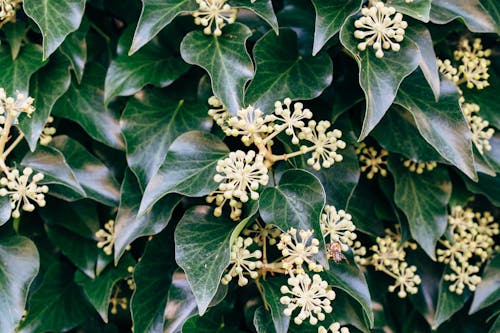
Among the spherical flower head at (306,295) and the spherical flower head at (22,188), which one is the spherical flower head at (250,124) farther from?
the spherical flower head at (22,188)

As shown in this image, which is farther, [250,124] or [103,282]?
[103,282]

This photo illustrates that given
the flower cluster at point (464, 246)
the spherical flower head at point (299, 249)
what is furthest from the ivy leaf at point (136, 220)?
the flower cluster at point (464, 246)

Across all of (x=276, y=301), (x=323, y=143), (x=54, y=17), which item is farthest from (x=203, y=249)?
(x=54, y=17)

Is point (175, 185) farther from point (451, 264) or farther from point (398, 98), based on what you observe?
point (451, 264)

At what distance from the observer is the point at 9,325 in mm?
1367

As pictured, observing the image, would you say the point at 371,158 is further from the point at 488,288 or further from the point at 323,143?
the point at 488,288

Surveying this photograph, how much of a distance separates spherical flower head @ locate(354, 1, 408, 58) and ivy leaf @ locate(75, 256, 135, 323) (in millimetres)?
735

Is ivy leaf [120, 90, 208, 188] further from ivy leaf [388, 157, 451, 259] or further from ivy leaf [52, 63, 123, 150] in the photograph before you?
ivy leaf [388, 157, 451, 259]

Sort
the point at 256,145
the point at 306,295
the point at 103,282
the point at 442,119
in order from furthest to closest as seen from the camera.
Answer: the point at 103,282, the point at 442,119, the point at 256,145, the point at 306,295

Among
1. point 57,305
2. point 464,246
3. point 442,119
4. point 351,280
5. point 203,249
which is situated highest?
point 442,119

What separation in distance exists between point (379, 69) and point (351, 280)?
1.45ft

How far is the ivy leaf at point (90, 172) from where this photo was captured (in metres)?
1.54

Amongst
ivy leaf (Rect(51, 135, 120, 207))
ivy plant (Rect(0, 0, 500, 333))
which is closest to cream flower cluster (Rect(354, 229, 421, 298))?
ivy plant (Rect(0, 0, 500, 333))

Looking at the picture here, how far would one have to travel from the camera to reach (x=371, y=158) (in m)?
1.65
